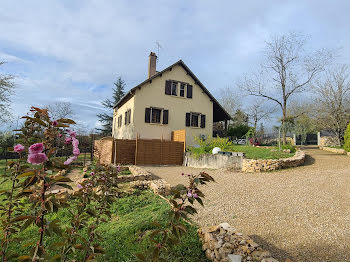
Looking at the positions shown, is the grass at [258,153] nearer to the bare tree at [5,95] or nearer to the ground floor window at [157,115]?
the ground floor window at [157,115]

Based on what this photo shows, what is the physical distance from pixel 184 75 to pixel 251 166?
10.6 metres

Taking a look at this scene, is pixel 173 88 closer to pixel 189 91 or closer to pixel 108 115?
pixel 189 91

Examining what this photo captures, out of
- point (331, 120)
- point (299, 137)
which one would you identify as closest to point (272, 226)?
point (331, 120)

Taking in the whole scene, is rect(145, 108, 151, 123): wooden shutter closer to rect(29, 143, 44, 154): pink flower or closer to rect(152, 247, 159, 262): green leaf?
rect(152, 247, 159, 262): green leaf

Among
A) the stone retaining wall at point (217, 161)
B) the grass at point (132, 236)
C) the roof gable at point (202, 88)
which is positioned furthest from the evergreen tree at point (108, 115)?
the grass at point (132, 236)

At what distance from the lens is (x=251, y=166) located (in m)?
10.2

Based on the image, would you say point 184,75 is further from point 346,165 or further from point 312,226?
point 312,226

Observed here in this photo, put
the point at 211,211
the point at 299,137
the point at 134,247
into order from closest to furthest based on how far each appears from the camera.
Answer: the point at 134,247
the point at 211,211
the point at 299,137

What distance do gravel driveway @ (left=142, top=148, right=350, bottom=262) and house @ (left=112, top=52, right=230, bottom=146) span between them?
9670 mm

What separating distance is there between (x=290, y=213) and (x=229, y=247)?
2.56 meters

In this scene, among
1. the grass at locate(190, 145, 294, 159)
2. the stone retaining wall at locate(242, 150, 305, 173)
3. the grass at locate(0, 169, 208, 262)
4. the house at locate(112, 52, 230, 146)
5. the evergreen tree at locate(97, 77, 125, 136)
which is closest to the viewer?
the grass at locate(0, 169, 208, 262)

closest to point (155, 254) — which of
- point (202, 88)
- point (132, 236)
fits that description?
point (132, 236)

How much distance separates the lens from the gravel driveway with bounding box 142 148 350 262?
3191 mm

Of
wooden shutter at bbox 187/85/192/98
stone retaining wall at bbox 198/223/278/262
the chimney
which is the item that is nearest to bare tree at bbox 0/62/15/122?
the chimney
